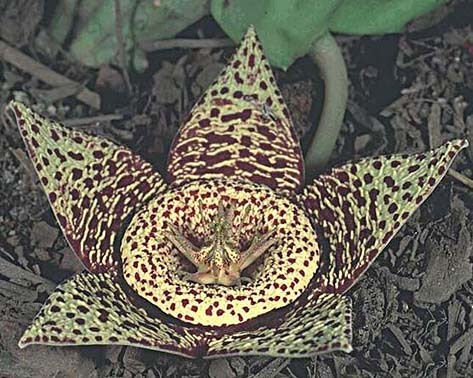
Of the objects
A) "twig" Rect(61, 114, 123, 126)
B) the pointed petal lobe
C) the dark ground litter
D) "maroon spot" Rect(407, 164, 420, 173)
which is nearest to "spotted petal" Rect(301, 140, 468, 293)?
"maroon spot" Rect(407, 164, 420, 173)

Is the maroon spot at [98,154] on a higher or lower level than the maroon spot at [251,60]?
lower

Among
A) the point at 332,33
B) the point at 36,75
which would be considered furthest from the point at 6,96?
the point at 332,33

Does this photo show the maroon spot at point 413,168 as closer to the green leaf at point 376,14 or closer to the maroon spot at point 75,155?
the green leaf at point 376,14

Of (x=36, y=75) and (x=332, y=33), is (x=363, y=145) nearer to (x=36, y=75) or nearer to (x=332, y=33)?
(x=332, y=33)

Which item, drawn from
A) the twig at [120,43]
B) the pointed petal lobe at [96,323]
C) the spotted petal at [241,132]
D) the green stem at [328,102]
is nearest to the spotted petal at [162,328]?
the pointed petal lobe at [96,323]

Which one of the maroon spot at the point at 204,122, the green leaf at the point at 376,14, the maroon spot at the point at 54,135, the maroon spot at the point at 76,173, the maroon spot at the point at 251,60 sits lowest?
the maroon spot at the point at 76,173

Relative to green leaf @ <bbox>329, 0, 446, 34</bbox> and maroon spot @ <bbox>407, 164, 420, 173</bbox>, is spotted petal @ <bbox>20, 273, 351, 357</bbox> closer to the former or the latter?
maroon spot @ <bbox>407, 164, 420, 173</bbox>

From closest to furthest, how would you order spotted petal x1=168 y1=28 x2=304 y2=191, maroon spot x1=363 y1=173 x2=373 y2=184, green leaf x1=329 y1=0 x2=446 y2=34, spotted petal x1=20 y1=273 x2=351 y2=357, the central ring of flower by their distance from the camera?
spotted petal x1=20 y1=273 x2=351 y2=357 < the central ring of flower < maroon spot x1=363 y1=173 x2=373 y2=184 < spotted petal x1=168 y1=28 x2=304 y2=191 < green leaf x1=329 y1=0 x2=446 y2=34
